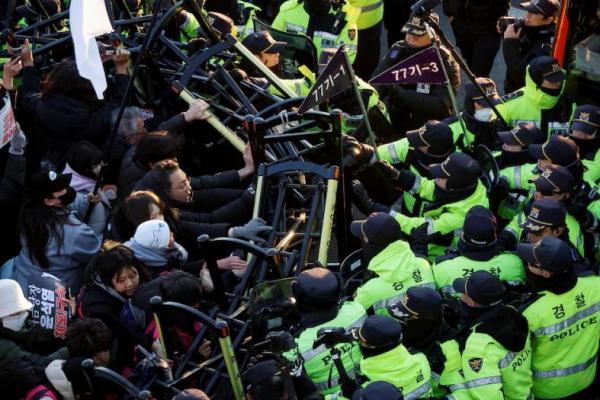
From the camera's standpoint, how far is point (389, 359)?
458cm

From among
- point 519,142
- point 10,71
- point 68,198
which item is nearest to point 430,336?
point 519,142

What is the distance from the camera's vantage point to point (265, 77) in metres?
7.11

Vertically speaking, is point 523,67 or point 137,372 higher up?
point 137,372

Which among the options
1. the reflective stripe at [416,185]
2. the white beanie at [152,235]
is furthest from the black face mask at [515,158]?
the white beanie at [152,235]

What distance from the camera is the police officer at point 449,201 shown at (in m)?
6.15

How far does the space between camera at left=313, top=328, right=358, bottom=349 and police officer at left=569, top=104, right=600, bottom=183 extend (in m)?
2.75

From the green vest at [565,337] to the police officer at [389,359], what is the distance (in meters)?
0.87

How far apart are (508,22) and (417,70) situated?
6.86 feet

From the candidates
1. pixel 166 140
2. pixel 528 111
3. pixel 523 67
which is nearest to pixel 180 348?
pixel 166 140

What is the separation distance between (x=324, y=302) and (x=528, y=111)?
10.4 ft

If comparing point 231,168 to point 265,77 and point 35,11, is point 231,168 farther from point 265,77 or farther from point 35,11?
point 35,11

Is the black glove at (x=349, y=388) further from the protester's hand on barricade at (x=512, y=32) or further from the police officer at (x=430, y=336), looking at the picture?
the protester's hand on barricade at (x=512, y=32)

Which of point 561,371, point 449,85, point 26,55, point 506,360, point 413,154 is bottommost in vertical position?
point 561,371

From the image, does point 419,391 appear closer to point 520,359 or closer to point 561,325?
point 520,359
